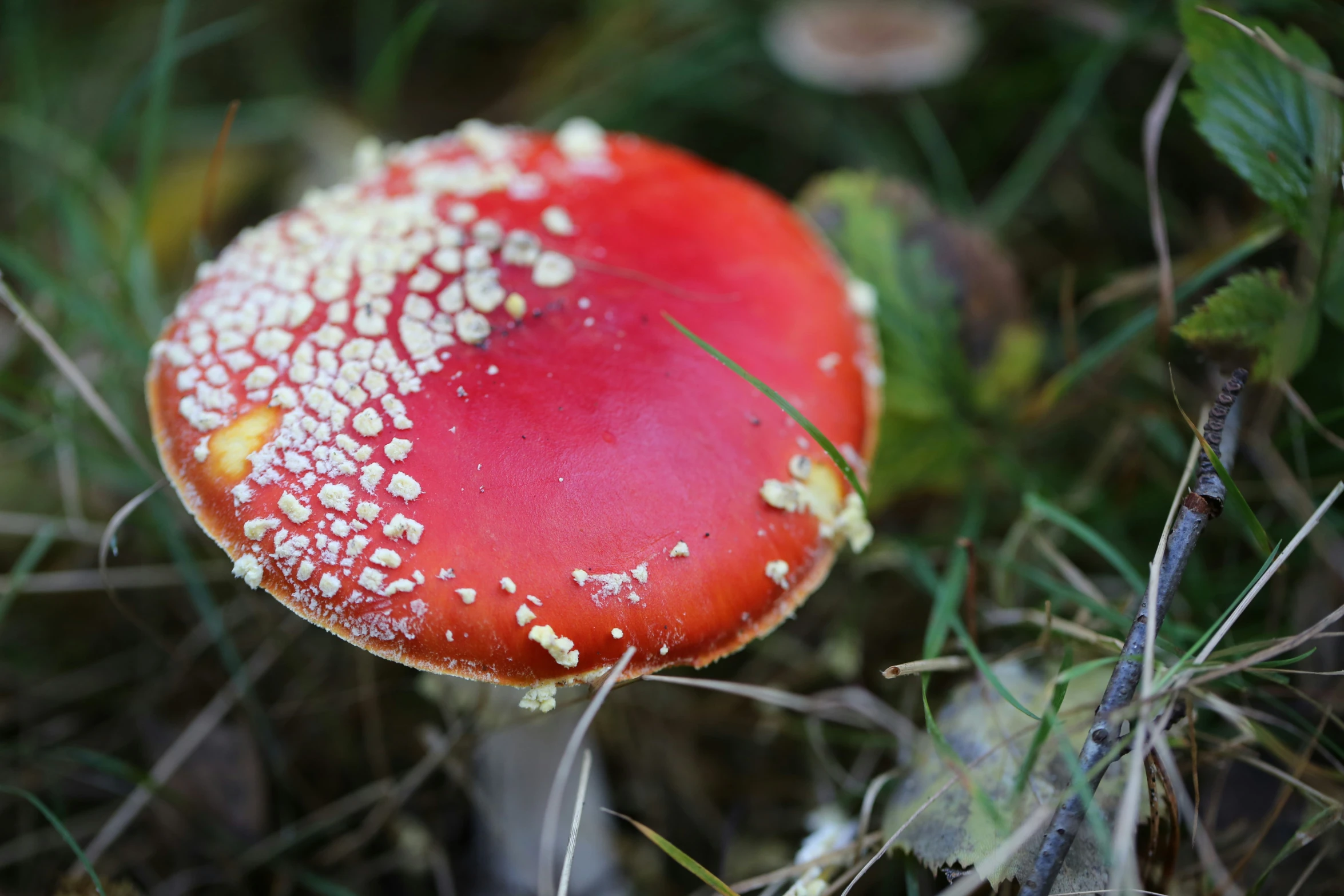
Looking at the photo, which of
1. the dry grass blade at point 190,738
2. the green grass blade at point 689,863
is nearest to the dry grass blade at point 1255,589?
the green grass blade at point 689,863

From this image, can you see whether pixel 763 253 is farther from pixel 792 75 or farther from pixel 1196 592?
pixel 792 75

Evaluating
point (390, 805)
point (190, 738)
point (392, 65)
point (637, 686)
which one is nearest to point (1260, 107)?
point (637, 686)

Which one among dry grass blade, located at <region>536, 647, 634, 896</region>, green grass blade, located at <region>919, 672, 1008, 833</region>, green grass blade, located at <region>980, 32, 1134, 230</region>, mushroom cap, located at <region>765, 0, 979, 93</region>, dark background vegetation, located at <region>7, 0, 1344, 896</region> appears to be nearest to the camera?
green grass blade, located at <region>919, 672, 1008, 833</region>

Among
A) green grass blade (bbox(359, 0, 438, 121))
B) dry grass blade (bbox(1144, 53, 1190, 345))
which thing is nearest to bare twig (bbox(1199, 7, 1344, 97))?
dry grass blade (bbox(1144, 53, 1190, 345))

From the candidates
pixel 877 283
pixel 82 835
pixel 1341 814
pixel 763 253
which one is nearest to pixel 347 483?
pixel 763 253

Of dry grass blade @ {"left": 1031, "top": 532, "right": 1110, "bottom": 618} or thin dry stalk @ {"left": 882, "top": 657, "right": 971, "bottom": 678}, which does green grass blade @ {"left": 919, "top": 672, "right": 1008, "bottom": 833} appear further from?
dry grass blade @ {"left": 1031, "top": 532, "right": 1110, "bottom": 618}

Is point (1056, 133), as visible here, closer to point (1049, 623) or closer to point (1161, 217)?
point (1161, 217)

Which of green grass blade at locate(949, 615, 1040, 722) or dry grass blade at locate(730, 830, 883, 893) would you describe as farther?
dry grass blade at locate(730, 830, 883, 893)
